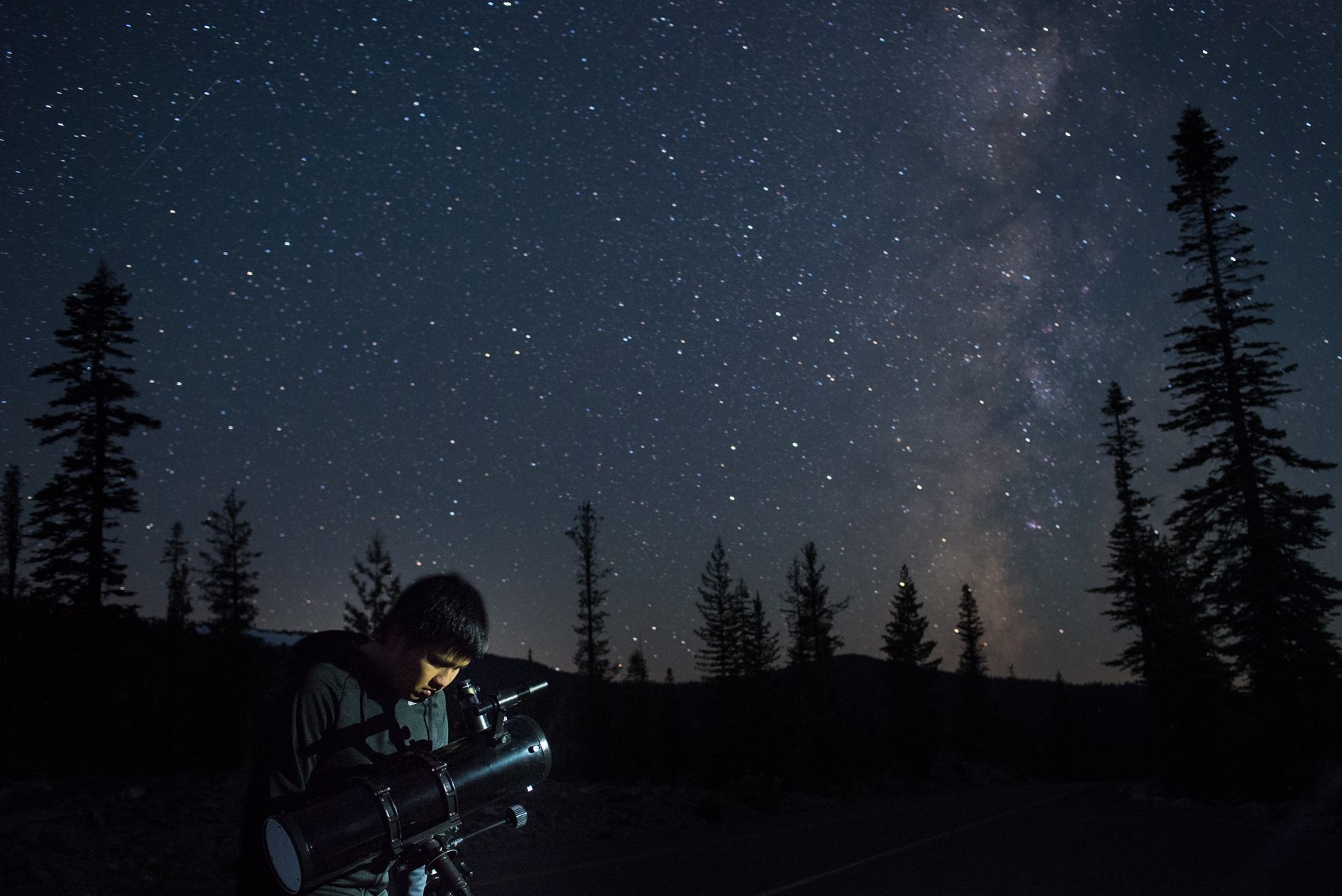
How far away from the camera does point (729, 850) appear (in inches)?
550

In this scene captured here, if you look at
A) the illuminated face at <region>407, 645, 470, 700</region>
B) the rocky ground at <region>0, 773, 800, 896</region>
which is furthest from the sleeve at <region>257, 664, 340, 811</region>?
the rocky ground at <region>0, 773, 800, 896</region>

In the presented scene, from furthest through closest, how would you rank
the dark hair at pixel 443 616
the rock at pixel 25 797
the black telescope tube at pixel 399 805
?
1. the rock at pixel 25 797
2. the dark hair at pixel 443 616
3. the black telescope tube at pixel 399 805

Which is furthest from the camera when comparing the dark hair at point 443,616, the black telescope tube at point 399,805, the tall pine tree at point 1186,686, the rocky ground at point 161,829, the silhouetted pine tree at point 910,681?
the silhouetted pine tree at point 910,681

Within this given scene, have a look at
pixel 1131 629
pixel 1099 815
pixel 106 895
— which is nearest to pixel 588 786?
pixel 1099 815

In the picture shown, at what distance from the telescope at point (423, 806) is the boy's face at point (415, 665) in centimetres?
18

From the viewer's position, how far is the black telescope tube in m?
2.18

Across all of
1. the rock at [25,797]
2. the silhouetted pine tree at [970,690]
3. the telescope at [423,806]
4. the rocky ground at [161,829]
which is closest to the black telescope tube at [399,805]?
the telescope at [423,806]

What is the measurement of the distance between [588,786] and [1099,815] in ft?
40.7

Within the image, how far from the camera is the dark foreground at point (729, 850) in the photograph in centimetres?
1034

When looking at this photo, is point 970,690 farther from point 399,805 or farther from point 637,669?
point 399,805

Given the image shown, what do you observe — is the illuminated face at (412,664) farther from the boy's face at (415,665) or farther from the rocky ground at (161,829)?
the rocky ground at (161,829)

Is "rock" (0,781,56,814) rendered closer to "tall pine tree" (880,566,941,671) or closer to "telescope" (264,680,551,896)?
"telescope" (264,680,551,896)

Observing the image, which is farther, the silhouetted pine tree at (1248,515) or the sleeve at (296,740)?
the silhouetted pine tree at (1248,515)

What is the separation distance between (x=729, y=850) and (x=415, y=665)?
12.8 m
